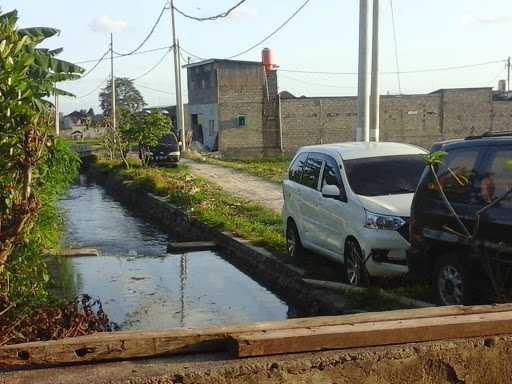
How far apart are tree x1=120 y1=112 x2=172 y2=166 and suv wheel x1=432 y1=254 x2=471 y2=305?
71.8 ft

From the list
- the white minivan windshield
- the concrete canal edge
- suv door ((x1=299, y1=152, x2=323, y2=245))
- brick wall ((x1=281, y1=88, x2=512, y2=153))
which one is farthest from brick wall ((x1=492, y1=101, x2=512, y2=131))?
the white minivan windshield

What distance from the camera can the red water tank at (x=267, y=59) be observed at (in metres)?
43.4

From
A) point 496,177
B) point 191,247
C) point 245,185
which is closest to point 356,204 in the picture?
point 496,177

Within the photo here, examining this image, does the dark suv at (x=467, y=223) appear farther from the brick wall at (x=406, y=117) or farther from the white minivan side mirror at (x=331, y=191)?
the brick wall at (x=406, y=117)

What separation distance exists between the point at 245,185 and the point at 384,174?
531 inches

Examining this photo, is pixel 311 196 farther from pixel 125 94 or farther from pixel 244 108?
pixel 125 94

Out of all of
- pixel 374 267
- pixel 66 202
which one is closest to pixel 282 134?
pixel 66 202

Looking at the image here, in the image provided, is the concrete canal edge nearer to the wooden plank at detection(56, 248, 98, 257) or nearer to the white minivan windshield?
the white minivan windshield

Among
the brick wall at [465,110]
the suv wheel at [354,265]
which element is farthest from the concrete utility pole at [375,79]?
the brick wall at [465,110]

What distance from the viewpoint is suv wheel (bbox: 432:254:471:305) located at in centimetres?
654

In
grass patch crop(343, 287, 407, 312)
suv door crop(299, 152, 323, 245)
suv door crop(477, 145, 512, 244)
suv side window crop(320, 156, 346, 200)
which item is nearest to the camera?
suv door crop(477, 145, 512, 244)

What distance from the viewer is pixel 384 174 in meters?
9.01

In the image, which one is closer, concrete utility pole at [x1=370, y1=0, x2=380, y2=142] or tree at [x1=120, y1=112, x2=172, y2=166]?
concrete utility pole at [x1=370, y1=0, x2=380, y2=142]

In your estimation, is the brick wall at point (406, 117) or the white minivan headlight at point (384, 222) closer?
the white minivan headlight at point (384, 222)
